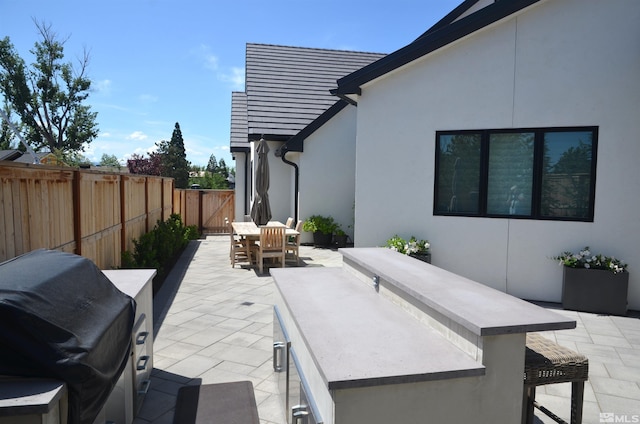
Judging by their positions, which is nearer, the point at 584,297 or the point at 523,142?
the point at 584,297


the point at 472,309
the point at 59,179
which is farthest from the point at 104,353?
the point at 59,179

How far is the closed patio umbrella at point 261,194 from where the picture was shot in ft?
31.4

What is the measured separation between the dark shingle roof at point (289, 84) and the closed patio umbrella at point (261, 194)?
266 centimetres

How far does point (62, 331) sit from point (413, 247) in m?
5.97

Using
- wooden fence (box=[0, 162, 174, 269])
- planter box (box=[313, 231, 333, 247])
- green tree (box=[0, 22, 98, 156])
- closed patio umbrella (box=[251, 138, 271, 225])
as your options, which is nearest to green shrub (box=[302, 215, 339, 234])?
planter box (box=[313, 231, 333, 247])

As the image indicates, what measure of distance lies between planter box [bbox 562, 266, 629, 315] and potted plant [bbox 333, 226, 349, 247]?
22.2 feet

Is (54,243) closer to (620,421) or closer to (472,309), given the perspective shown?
(472,309)

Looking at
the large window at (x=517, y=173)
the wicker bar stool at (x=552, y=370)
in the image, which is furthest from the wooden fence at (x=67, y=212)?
the large window at (x=517, y=173)

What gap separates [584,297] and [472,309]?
198 inches

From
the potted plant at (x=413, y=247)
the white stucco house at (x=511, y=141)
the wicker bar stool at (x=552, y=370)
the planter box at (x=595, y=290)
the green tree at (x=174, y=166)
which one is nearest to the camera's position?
the wicker bar stool at (x=552, y=370)

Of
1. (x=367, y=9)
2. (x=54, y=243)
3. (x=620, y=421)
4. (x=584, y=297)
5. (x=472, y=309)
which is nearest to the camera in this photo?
(x=472, y=309)

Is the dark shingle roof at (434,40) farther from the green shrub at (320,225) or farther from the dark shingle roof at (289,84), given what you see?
the dark shingle roof at (289,84)

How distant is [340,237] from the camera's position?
1222 centimetres

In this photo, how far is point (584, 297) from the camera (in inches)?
237
